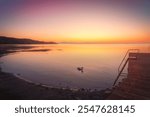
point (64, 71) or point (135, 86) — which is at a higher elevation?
point (135, 86)

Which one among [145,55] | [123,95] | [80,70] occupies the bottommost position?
[80,70]

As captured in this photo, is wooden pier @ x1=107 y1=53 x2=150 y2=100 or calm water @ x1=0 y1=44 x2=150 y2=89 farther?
calm water @ x1=0 y1=44 x2=150 y2=89

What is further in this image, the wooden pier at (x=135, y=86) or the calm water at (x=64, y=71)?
the calm water at (x=64, y=71)

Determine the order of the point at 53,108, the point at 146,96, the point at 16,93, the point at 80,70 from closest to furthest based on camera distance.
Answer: the point at 53,108 < the point at 146,96 < the point at 16,93 < the point at 80,70

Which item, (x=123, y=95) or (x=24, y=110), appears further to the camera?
(x=123, y=95)

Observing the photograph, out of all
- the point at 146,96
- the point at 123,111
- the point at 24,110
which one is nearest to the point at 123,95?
the point at 146,96

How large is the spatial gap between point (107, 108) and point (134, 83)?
3720 mm

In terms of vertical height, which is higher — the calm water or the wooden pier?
the wooden pier

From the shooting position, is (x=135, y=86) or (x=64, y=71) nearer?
(x=135, y=86)

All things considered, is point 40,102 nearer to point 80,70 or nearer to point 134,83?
point 134,83

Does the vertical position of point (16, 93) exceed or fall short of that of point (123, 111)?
it falls short

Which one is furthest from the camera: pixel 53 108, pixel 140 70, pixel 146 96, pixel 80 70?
pixel 80 70

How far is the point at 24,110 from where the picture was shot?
4883 mm

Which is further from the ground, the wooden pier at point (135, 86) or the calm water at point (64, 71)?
the wooden pier at point (135, 86)
